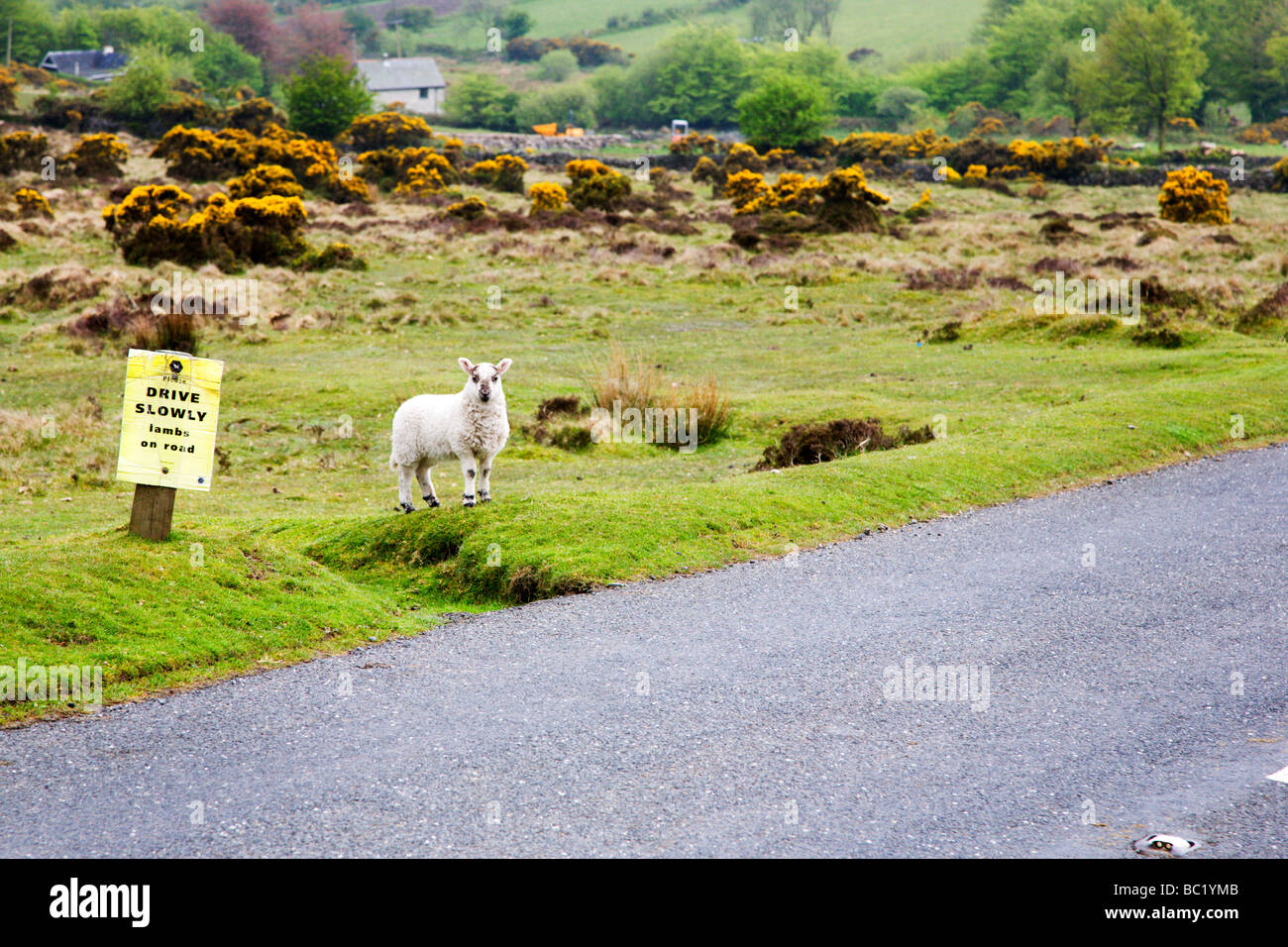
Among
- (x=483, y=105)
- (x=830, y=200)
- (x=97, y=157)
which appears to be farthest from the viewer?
(x=483, y=105)

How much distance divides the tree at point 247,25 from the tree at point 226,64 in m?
11.0

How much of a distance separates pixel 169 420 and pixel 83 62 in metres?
126

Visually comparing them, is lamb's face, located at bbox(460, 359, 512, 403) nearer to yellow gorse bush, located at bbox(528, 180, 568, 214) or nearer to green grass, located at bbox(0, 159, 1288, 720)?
green grass, located at bbox(0, 159, 1288, 720)

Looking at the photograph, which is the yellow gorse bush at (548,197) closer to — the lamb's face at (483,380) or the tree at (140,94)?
the tree at (140,94)

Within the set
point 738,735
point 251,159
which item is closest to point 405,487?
point 738,735

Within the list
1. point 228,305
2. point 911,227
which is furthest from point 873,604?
point 911,227

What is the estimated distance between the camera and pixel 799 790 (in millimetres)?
6000

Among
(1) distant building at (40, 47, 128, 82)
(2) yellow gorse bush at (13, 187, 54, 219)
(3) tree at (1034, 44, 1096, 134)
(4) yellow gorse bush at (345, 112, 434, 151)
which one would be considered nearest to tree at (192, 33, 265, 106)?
(1) distant building at (40, 47, 128, 82)

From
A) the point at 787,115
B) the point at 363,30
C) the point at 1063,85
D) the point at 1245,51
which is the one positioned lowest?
the point at 787,115

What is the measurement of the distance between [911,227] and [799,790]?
45.1 meters

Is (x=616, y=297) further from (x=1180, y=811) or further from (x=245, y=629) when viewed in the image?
(x=1180, y=811)

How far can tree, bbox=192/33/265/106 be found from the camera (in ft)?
385

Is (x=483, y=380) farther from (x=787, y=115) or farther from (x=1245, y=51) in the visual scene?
(x=1245, y=51)

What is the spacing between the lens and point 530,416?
64.3 feet
